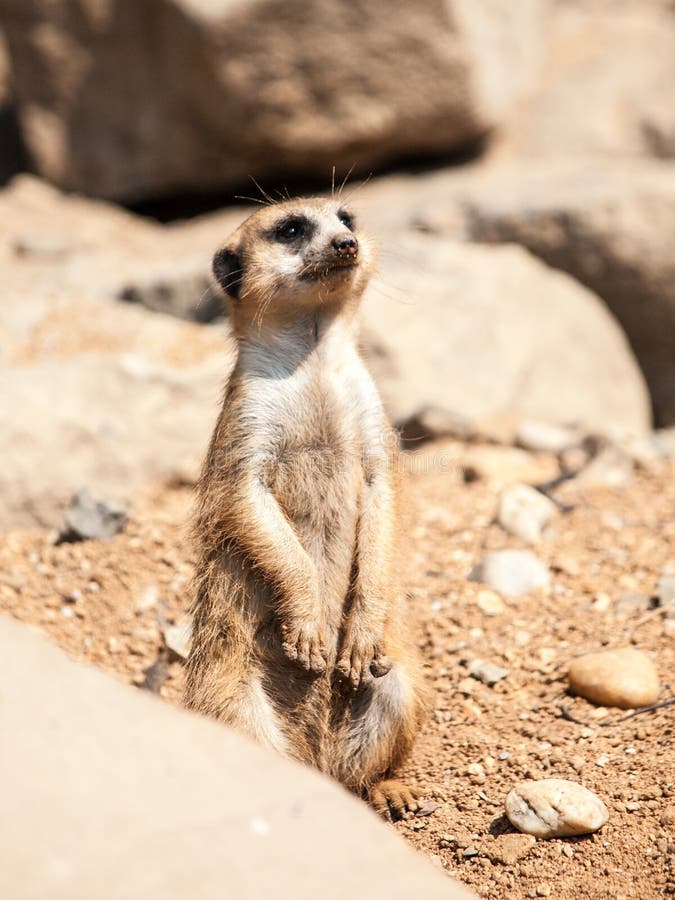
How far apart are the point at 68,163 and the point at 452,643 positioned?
6176mm

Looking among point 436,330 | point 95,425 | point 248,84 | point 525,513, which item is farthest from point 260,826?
point 248,84

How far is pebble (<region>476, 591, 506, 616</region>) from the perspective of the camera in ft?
11.6

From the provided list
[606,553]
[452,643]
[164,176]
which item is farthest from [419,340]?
[164,176]

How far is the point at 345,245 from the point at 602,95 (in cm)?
632

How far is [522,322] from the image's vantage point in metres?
6.00

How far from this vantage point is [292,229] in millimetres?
3039

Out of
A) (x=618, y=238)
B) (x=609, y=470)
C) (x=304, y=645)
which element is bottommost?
(x=609, y=470)

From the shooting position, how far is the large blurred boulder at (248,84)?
23.9 feet

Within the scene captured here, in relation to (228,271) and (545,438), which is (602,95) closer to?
(545,438)

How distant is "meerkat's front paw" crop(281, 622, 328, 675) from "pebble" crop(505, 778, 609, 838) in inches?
23.6

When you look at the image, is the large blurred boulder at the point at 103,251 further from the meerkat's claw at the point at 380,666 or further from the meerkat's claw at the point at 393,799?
the meerkat's claw at the point at 393,799

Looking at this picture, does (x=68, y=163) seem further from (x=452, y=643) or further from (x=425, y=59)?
(x=452, y=643)

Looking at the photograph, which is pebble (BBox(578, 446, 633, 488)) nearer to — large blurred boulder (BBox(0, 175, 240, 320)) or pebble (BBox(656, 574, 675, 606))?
pebble (BBox(656, 574, 675, 606))

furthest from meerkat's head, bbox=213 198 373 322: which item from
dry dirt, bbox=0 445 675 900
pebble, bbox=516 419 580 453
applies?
pebble, bbox=516 419 580 453
